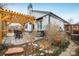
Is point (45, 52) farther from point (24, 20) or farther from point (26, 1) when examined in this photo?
point (26, 1)

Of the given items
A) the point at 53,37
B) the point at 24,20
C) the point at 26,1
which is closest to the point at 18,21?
the point at 24,20

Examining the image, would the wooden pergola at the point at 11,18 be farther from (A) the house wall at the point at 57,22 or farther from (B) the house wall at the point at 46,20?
(A) the house wall at the point at 57,22

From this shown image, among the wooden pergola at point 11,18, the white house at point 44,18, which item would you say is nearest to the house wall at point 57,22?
the white house at point 44,18

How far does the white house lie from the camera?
8.54 feet

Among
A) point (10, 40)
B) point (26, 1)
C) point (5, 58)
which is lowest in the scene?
point (5, 58)

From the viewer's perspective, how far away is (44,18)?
103 inches

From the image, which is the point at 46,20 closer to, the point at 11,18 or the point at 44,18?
the point at 44,18

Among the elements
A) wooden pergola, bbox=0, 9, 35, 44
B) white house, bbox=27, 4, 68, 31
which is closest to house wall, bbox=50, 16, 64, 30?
white house, bbox=27, 4, 68, 31

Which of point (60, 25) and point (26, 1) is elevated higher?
point (26, 1)

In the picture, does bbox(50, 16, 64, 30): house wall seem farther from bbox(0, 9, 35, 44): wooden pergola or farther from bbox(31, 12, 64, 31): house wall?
bbox(0, 9, 35, 44): wooden pergola

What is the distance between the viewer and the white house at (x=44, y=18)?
2.60 metres

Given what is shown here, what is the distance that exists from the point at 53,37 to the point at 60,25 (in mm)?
147

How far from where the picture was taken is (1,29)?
2.58 m

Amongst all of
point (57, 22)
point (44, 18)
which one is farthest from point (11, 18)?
point (57, 22)
